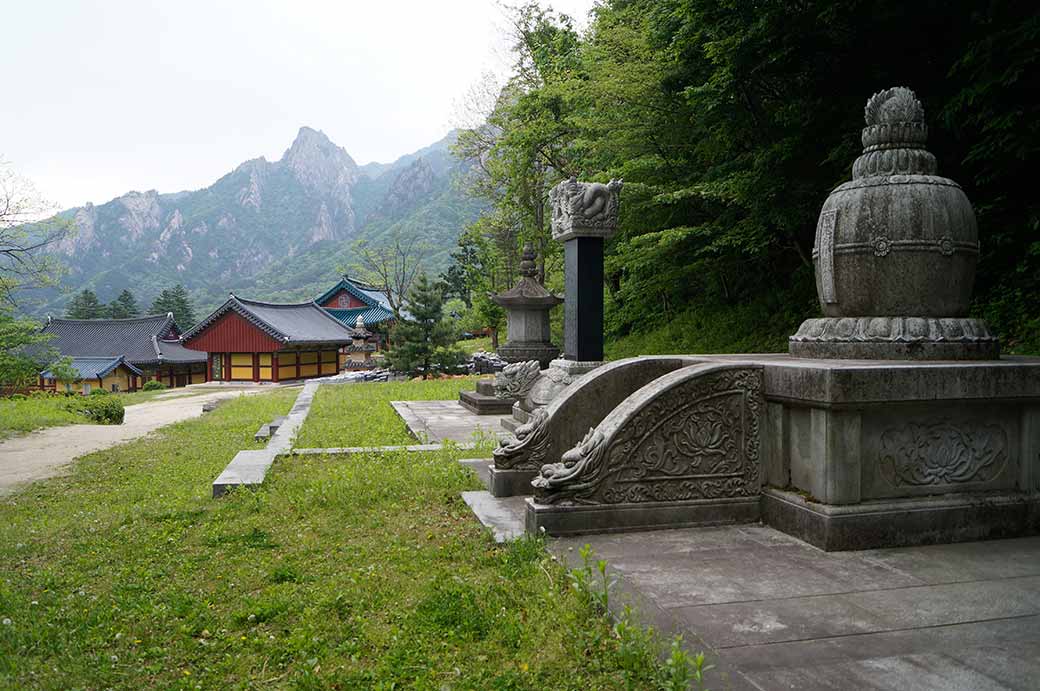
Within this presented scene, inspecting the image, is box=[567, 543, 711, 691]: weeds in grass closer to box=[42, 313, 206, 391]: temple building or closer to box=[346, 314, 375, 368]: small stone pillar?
box=[346, 314, 375, 368]: small stone pillar

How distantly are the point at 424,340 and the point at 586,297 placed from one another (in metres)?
17.8

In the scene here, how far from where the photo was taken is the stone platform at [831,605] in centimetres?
268

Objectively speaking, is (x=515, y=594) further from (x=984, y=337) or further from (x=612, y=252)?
(x=612, y=252)

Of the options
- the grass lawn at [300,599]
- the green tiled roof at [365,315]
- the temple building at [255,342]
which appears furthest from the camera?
the green tiled roof at [365,315]

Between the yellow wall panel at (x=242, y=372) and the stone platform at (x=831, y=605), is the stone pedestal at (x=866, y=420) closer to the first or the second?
the stone platform at (x=831, y=605)

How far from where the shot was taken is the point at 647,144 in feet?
52.4

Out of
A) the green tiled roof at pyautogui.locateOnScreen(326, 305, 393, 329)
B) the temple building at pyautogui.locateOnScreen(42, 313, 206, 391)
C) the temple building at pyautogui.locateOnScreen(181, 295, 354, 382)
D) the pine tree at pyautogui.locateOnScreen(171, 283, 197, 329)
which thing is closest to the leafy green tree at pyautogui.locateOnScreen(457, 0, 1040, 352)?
the temple building at pyautogui.locateOnScreen(181, 295, 354, 382)

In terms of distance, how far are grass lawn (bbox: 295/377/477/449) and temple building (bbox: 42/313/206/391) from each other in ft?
86.3

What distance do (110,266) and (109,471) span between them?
3797 inches

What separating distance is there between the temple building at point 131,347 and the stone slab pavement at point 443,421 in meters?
32.4

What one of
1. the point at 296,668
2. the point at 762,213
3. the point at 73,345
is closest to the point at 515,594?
the point at 296,668

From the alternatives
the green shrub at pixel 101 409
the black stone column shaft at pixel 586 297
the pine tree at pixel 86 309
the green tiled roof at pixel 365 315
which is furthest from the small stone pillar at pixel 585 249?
the pine tree at pixel 86 309

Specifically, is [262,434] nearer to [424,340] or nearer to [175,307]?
[424,340]

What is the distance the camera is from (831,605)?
335 cm
